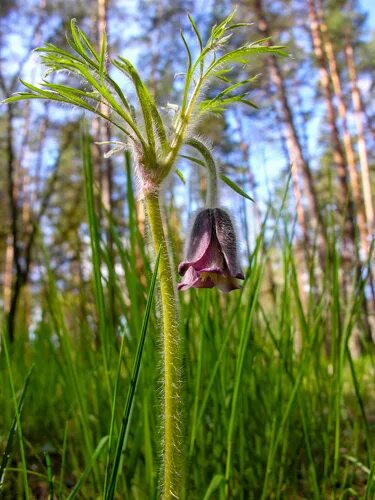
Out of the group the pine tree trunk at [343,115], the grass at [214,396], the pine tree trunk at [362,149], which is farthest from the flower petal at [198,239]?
the pine tree trunk at [362,149]

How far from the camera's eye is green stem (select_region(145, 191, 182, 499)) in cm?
85

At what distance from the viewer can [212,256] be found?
1.00 meters

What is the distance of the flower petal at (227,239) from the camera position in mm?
982

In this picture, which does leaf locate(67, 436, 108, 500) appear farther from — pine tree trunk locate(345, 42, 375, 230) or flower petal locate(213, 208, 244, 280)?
pine tree trunk locate(345, 42, 375, 230)

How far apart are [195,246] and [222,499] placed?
66cm

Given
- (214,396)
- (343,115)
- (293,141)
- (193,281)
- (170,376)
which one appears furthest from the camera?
(343,115)

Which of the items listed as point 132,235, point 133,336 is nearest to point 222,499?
point 133,336

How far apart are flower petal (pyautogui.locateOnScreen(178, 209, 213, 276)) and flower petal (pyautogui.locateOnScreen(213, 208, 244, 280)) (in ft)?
0.06

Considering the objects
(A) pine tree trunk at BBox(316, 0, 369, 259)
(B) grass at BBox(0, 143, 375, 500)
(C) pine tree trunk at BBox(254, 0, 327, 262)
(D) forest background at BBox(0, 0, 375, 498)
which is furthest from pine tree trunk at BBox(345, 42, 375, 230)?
(B) grass at BBox(0, 143, 375, 500)

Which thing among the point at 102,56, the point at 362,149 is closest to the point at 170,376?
the point at 102,56

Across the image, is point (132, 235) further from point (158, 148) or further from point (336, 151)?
point (336, 151)

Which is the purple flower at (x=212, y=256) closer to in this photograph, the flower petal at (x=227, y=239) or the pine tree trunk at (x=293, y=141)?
the flower petal at (x=227, y=239)

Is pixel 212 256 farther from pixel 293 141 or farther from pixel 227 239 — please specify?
pixel 293 141

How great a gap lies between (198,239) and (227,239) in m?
0.06
